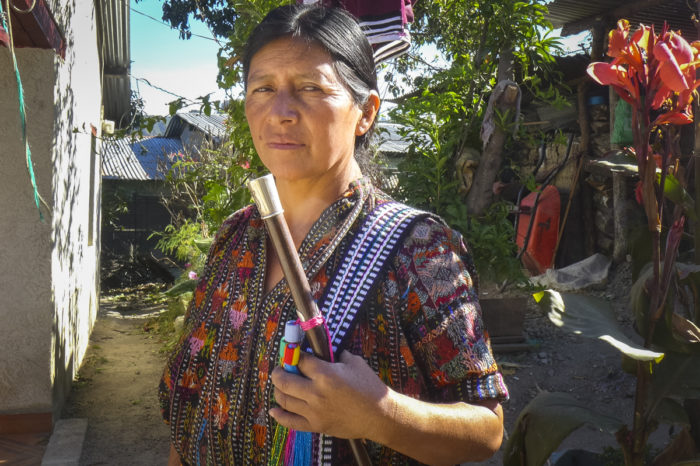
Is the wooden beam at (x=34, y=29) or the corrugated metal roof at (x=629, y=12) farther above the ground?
the corrugated metal roof at (x=629, y=12)

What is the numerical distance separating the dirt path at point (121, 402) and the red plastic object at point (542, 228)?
14.7ft

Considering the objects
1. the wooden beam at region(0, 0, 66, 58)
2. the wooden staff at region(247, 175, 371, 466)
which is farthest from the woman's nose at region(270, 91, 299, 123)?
the wooden beam at region(0, 0, 66, 58)

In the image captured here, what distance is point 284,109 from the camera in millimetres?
1194

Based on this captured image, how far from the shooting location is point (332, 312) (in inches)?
44.2

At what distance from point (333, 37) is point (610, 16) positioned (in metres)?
5.71

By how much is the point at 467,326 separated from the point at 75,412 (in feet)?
15.0

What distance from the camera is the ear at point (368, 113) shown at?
1.35m

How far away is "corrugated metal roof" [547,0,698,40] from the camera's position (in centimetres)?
565

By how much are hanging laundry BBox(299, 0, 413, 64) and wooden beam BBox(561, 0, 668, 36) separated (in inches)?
150

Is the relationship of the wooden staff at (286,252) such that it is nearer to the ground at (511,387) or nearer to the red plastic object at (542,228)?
the ground at (511,387)

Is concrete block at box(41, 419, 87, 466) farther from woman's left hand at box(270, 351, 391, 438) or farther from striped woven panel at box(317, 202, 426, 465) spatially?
woman's left hand at box(270, 351, 391, 438)

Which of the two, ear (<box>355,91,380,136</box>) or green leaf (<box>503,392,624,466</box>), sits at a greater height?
ear (<box>355,91,380,136</box>)

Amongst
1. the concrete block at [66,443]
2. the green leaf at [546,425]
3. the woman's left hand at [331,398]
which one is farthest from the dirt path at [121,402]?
the woman's left hand at [331,398]

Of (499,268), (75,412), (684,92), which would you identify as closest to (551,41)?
(499,268)
